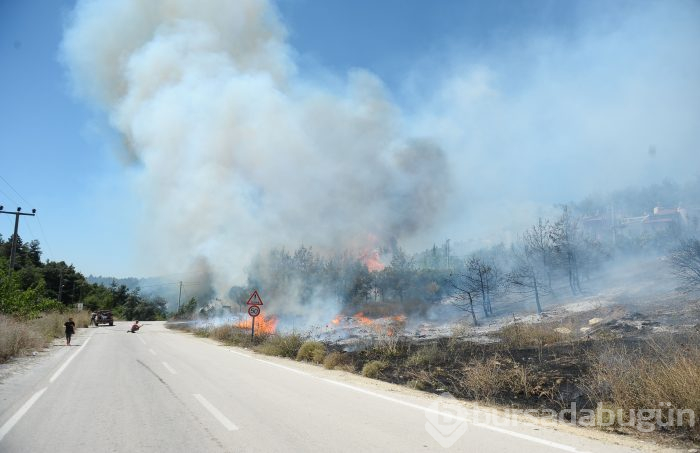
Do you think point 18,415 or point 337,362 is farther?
point 337,362

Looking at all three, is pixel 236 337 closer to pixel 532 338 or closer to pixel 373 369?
pixel 373 369

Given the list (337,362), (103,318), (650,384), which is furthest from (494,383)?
(103,318)

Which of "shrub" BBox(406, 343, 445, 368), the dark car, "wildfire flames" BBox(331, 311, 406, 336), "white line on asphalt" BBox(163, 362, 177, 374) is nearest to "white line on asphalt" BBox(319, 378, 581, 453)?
"shrub" BBox(406, 343, 445, 368)

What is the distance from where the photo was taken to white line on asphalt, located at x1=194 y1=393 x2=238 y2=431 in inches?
196

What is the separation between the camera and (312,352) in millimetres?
13219

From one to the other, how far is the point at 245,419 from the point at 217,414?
0.54 metres

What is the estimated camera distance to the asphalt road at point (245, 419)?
171 inches

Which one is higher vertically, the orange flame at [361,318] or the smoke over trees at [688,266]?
the smoke over trees at [688,266]

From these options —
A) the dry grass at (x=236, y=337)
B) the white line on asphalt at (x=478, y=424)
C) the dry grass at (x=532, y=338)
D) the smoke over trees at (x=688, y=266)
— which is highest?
the smoke over trees at (x=688, y=266)

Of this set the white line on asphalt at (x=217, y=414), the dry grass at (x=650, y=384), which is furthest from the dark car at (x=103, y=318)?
the dry grass at (x=650, y=384)

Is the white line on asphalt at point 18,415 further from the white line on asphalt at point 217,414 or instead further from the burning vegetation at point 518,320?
the burning vegetation at point 518,320

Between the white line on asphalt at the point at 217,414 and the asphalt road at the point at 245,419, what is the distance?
0.05ft

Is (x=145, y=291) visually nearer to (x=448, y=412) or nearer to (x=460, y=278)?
(x=460, y=278)

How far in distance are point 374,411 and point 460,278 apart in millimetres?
31588
